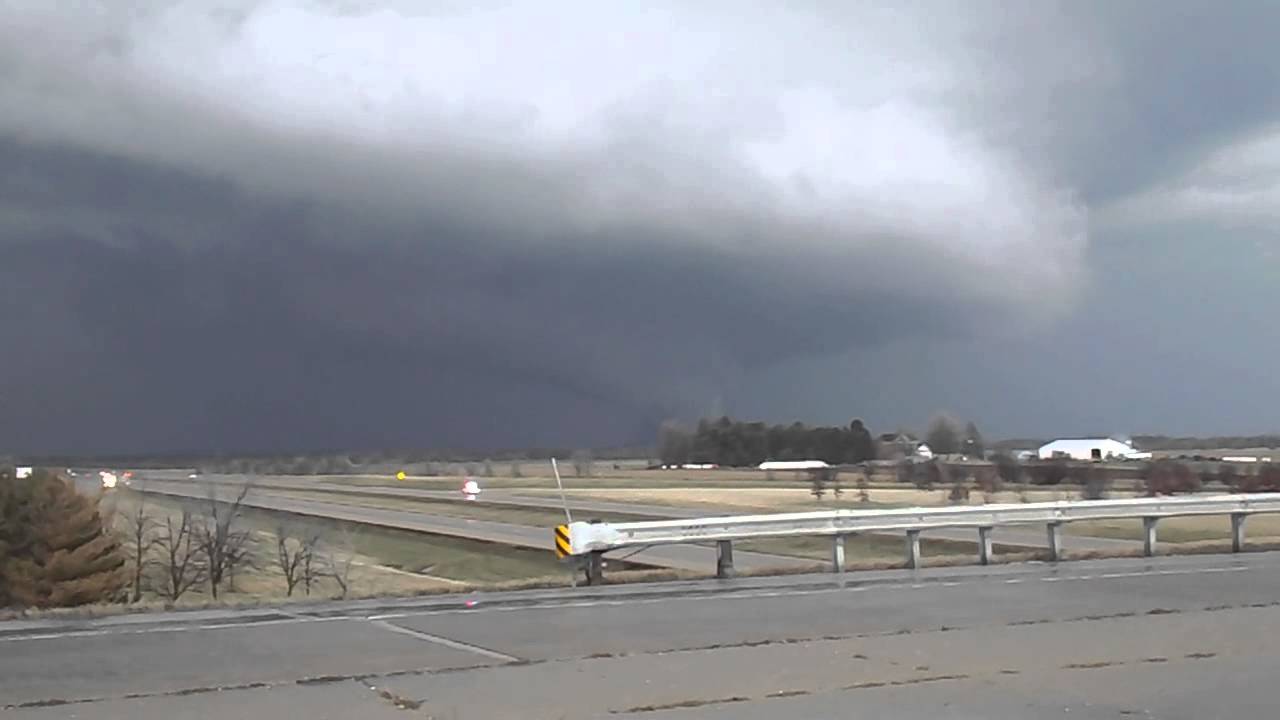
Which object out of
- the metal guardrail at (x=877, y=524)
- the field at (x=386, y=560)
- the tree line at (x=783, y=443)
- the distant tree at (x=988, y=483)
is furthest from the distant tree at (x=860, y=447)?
the metal guardrail at (x=877, y=524)

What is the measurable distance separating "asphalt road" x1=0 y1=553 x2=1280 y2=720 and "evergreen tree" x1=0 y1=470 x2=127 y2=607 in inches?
1021

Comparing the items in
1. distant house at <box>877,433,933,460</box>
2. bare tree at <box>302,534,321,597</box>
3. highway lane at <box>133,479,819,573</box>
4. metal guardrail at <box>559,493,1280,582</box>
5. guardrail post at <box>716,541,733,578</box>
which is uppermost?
distant house at <box>877,433,933,460</box>

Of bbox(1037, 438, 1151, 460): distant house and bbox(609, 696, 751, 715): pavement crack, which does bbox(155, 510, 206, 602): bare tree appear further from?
bbox(1037, 438, 1151, 460): distant house

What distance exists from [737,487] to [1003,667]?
8132 cm

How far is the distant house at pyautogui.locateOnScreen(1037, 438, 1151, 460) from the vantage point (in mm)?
150125

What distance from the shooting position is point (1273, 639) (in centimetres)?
1184

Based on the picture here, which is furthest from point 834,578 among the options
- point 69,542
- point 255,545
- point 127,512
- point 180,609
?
point 127,512

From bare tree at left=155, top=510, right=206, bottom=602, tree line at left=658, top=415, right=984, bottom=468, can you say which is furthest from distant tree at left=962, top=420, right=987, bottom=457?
bare tree at left=155, top=510, right=206, bottom=602

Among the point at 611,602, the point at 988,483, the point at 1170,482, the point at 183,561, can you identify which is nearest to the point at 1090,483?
the point at 1170,482

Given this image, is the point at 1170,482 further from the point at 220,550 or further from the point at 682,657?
the point at 682,657

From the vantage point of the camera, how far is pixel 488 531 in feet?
A: 175

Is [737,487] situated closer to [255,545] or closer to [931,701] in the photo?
[255,545]

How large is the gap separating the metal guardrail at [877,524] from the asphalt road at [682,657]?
1.36 meters

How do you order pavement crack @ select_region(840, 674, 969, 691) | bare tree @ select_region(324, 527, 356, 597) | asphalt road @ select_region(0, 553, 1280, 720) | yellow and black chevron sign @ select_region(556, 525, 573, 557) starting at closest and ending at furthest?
asphalt road @ select_region(0, 553, 1280, 720)
pavement crack @ select_region(840, 674, 969, 691)
yellow and black chevron sign @ select_region(556, 525, 573, 557)
bare tree @ select_region(324, 527, 356, 597)
